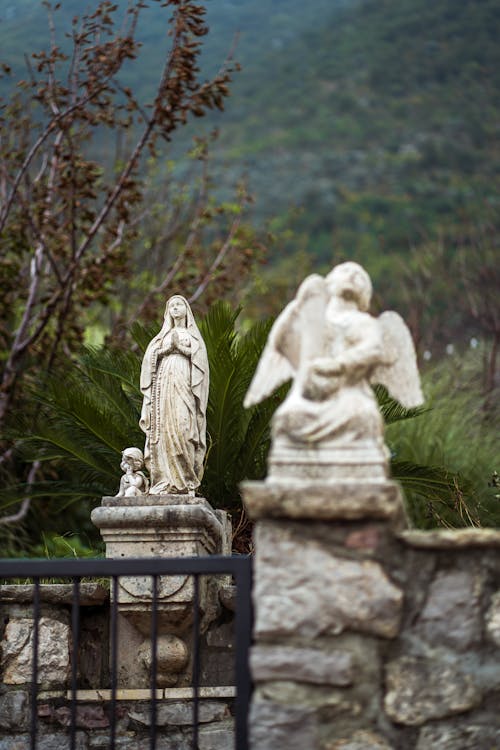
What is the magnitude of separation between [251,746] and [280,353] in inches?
54.1

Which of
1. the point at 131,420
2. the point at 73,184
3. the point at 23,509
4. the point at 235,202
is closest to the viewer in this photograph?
the point at 131,420

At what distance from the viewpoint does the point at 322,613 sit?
3893 mm

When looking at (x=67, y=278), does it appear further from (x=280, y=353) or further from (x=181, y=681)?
(x=280, y=353)

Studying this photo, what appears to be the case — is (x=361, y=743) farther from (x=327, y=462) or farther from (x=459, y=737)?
(x=327, y=462)

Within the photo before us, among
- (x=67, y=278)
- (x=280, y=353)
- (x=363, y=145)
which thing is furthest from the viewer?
(x=363, y=145)

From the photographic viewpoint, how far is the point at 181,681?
707cm

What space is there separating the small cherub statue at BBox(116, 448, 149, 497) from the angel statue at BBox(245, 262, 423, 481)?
318 cm

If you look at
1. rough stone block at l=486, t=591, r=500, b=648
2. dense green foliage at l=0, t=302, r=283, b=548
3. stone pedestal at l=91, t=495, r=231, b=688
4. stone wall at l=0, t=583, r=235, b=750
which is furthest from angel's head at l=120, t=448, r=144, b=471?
rough stone block at l=486, t=591, r=500, b=648

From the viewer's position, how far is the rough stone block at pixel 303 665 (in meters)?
3.88

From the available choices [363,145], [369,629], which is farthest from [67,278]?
[363,145]

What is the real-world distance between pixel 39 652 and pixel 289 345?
10.9 feet

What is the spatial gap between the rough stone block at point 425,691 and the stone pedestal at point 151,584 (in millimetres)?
3079

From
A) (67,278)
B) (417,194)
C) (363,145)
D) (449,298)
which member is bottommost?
(67,278)

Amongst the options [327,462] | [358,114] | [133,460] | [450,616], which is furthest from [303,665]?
[358,114]
